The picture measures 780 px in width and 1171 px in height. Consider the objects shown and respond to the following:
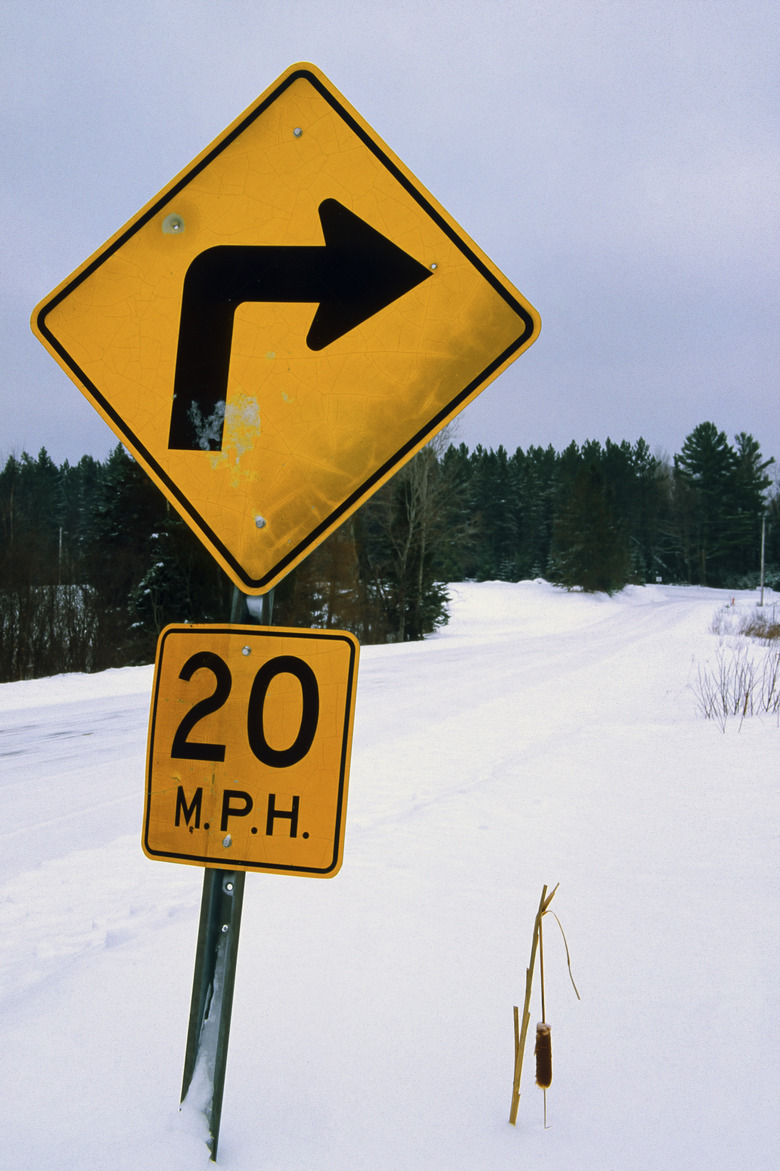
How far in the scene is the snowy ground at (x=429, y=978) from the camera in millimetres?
1720

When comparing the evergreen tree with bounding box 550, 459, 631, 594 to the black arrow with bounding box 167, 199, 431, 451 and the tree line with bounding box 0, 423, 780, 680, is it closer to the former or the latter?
the tree line with bounding box 0, 423, 780, 680

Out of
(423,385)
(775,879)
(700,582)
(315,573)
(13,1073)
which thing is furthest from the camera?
(700,582)

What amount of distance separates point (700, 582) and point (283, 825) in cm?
7882

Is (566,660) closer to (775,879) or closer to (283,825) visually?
Answer: (775,879)

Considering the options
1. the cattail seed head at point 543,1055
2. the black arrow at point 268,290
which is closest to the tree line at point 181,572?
the black arrow at point 268,290

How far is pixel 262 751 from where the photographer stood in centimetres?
149

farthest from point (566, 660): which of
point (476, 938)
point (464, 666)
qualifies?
point (476, 938)

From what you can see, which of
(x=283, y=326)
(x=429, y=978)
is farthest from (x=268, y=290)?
(x=429, y=978)

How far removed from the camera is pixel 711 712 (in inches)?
302

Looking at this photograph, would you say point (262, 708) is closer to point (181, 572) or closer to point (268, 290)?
point (268, 290)

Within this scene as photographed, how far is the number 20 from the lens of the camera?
1.49 m

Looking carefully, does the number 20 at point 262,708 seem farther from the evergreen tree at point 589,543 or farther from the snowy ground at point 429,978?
the evergreen tree at point 589,543

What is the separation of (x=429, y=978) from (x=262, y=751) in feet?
4.64

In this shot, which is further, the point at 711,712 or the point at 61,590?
the point at 61,590
